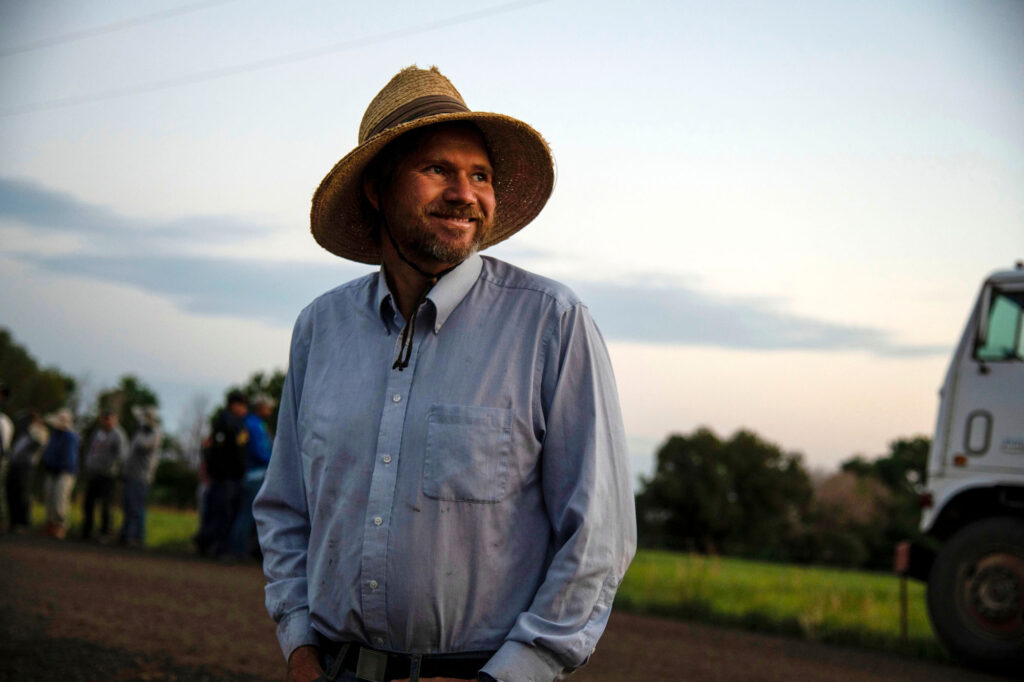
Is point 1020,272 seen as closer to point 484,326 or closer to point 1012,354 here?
point 1012,354

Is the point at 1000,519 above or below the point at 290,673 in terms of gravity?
above

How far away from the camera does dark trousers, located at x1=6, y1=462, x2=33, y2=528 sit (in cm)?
1739

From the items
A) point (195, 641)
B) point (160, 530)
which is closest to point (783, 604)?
point (195, 641)

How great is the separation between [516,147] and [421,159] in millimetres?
357

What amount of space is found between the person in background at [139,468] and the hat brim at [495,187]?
13047 millimetres

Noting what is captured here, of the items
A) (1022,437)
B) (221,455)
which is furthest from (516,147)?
(221,455)

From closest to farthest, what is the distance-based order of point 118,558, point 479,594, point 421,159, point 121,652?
point 479,594
point 421,159
point 121,652
point 118,558

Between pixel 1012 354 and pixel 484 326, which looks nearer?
pixel 484 326

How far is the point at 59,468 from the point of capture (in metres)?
16.6

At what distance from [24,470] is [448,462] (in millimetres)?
16788

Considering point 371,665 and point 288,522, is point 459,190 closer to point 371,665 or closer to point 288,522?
point 288,522

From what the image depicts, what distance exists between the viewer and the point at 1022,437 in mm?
9500

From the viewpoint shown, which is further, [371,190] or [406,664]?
[371,190]

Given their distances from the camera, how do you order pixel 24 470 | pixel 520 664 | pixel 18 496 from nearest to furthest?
pixel 520 664
pixel 24 470
pixel 18 496
